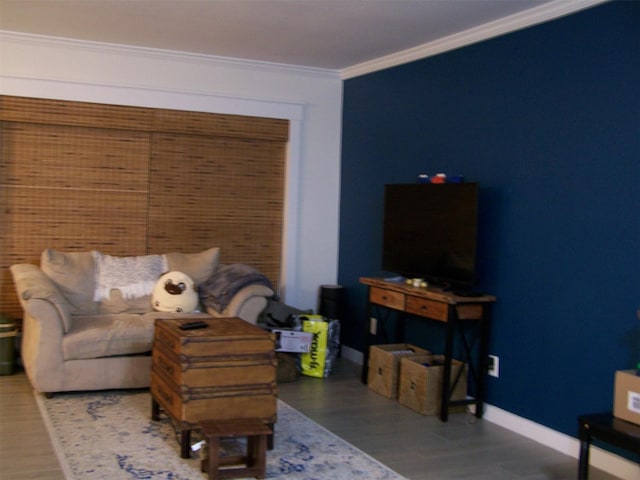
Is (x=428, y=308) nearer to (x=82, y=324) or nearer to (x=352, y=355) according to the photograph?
(x=352, y=355)

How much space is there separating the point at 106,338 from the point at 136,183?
160cm

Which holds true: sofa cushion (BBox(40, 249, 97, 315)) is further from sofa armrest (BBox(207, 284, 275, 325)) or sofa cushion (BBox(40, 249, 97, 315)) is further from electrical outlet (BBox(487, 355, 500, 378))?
electrical outlet (BBox(487, 355, 500, 378))

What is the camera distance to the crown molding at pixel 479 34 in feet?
13.6

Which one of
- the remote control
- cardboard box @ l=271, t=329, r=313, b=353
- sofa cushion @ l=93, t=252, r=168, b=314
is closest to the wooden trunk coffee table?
the remote control

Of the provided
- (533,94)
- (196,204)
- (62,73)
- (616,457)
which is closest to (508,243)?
(533,94)

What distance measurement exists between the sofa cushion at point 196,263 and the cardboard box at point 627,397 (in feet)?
10.8

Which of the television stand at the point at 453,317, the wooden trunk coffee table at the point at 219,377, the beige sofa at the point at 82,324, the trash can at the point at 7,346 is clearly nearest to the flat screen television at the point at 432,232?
→ the television stand at the point at 453,317

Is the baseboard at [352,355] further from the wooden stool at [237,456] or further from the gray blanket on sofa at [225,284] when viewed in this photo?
the wooden stool at [237,456]

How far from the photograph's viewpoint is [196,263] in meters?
5.76

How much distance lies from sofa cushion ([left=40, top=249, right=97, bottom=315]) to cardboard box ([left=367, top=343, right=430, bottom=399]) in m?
2.06

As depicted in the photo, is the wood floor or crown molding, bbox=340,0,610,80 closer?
the wood floor

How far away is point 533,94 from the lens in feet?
14.5

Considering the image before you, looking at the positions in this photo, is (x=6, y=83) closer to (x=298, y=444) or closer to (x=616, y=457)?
(x=298, y=444)

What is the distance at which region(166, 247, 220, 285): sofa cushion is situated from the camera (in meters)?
Answer: 5.71
